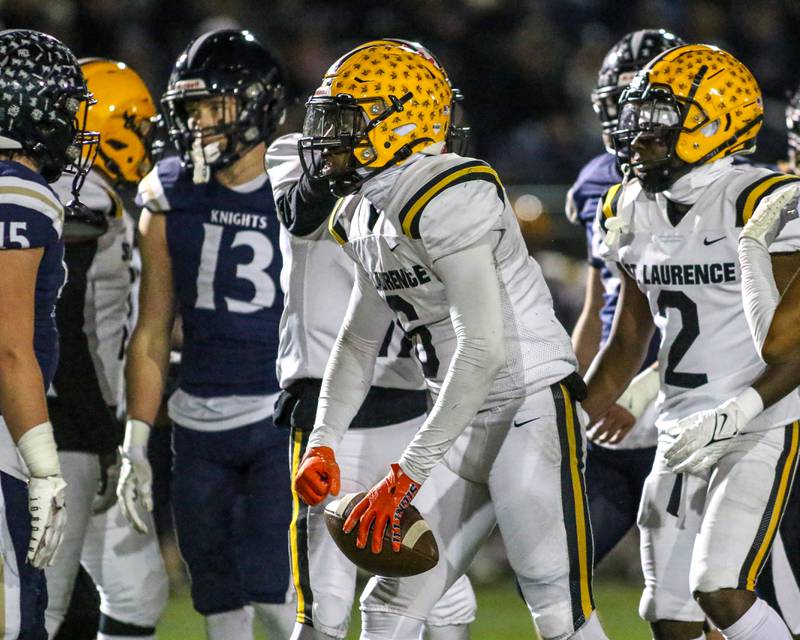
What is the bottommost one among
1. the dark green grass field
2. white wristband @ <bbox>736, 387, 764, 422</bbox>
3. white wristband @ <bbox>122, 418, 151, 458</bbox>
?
the dark green grass field

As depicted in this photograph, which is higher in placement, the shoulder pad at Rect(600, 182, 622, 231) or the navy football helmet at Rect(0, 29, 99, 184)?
the navy football helmet at Rect(0, 29, 99, 184)

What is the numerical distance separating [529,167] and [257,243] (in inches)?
190

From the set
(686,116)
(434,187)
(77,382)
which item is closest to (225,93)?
(77,382)

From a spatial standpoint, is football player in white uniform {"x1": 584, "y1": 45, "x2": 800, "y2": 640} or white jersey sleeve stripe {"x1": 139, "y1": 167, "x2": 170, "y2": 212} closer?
football player in white uniform {"x1": 584, "y1": 45, "x2": 800, "y2": 640}

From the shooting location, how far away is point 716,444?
3.28m

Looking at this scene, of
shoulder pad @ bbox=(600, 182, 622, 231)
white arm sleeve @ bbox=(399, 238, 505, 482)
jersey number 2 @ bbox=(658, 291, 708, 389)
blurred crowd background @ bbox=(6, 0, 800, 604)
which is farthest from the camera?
blurred crowd background @ bbox=(6, 0, 800, 604)

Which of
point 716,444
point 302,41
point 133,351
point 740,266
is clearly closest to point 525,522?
point 716,444

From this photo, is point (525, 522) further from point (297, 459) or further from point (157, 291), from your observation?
point (157, 291)

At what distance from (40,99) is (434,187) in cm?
104

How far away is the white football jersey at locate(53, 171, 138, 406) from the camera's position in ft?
13.3

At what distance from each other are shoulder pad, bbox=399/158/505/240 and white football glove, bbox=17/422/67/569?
946 millimetres

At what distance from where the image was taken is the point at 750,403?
325 cm

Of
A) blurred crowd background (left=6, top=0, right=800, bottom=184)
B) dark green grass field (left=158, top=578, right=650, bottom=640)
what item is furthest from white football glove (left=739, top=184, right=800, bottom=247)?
blurred crowd background (left=6, top=0, right=800, bottom=184)

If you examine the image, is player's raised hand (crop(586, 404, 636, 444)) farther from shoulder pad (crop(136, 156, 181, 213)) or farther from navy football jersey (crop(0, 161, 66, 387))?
navy football jersey (crop(0, 161, 66, 387))
